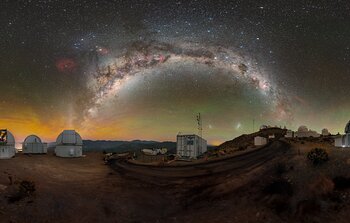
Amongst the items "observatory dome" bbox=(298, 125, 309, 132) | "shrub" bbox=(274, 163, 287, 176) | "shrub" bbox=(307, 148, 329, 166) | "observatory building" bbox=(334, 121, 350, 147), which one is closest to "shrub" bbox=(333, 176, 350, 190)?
"shrub" bbox=(307, 148, 329, 166)

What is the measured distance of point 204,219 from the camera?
18.7m

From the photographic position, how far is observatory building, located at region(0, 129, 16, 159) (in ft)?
127

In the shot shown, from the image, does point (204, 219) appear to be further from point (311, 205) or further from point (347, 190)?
point (347, 190)

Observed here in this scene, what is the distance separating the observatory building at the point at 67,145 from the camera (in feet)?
167

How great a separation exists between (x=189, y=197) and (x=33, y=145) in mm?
40434

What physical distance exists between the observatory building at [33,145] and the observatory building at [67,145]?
3.48 meters

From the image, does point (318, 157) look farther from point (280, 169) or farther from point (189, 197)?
point (189, 197)

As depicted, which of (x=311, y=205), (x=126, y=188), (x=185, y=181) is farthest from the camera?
(x=185, y=181)

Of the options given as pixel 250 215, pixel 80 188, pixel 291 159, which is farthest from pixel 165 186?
pixel 291 159

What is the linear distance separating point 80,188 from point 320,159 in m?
24.1

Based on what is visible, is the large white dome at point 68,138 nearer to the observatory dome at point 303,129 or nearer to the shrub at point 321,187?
the shrub at point 321,187

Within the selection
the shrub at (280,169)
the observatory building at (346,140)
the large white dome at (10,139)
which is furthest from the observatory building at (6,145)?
the observatory building at (346,140)

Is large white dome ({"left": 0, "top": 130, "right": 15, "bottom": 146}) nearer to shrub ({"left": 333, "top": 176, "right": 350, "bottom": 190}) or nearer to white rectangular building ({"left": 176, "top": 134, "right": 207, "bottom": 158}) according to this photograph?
white rectangular building ({"left": 176, "top": 134, "right": 207, "bottom": 158})

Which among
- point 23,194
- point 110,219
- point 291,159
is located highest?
point 291,159
